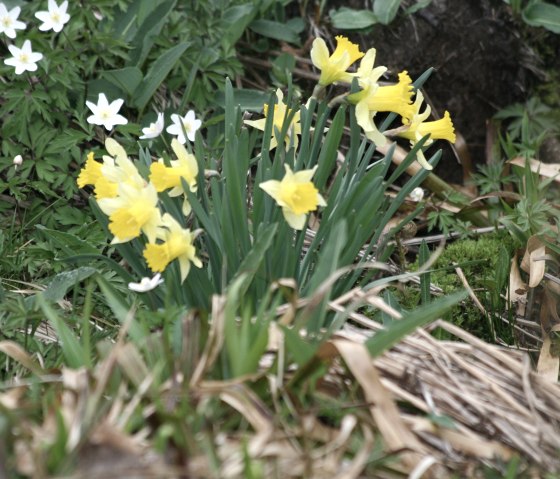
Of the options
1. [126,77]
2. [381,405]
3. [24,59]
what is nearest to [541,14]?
[126,77]

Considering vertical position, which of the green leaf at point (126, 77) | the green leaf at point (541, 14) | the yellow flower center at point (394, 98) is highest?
the green leaf at point (541, 14)

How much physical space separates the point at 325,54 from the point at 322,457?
104cm

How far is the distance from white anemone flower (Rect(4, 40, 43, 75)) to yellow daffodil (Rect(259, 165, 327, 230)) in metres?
1.21

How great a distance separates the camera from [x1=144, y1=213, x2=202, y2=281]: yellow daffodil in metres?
1.92

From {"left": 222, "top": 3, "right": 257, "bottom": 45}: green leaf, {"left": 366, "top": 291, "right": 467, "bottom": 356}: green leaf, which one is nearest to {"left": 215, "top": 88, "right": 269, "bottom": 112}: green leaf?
{"left": 222, "top": 3, "right": 257, "bottom": 45}: green leaf

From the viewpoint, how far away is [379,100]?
2090 mm

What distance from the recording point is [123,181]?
2.02 meters

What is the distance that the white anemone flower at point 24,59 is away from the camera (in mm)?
2744

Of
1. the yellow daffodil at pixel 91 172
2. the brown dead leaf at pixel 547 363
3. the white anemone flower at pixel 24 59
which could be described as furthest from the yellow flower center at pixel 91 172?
the brown dead leaf at pixel 547 363

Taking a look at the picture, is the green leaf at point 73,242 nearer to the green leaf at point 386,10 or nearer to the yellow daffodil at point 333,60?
the yellow daffodil at point 333,60

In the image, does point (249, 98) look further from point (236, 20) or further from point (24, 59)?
point (24, 59)

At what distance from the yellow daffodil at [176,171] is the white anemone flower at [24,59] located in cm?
93

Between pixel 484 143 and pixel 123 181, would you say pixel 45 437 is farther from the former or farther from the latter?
pixel 484 143

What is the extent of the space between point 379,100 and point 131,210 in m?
0.66
